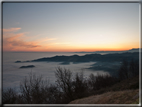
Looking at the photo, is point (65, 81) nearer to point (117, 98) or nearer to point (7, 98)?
point (7, 98)

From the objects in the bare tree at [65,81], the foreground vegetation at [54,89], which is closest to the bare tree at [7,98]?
the foreground vegetation at [54,89]

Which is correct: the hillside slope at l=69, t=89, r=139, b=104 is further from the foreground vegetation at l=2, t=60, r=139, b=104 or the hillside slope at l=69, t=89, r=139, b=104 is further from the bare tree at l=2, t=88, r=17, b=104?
the bare tree at l=2, t=88, r=17, b=104

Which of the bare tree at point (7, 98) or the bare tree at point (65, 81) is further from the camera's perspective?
the bare tree at point (65, 81)

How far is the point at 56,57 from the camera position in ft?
26.6

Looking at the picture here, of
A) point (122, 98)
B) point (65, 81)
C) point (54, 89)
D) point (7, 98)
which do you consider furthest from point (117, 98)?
point (54, 89)

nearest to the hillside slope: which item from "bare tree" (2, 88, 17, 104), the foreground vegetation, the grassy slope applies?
the grassy slope

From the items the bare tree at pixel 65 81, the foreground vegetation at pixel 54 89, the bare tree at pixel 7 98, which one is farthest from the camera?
the bare tree at pixel 65 81

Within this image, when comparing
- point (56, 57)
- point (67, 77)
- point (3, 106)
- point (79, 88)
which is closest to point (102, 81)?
point (79, 88)

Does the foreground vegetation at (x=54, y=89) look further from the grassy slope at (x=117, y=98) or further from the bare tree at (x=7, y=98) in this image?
the grassy slope at (x=117, y=98)

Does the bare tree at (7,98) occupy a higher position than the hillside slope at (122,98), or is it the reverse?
the hillside slope at (122,98)

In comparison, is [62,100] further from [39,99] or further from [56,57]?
[56,57]

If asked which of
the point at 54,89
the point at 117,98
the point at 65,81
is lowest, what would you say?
the point at 54,89

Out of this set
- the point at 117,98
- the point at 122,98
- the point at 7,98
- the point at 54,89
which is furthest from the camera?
the point at 54,89

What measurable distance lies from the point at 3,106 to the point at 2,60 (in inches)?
60.6
